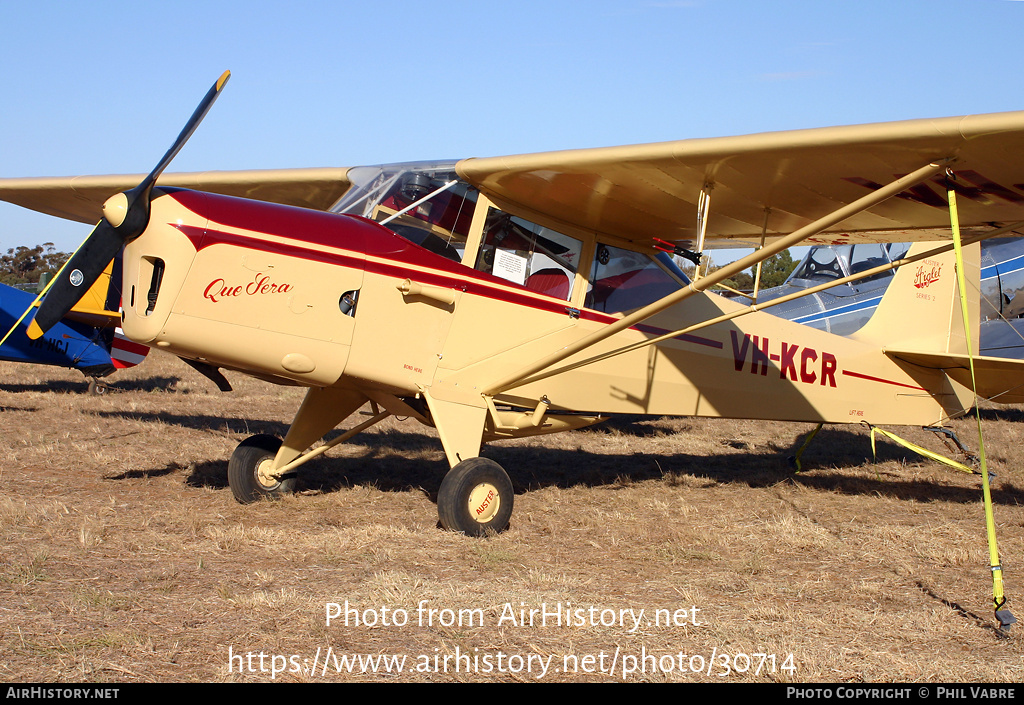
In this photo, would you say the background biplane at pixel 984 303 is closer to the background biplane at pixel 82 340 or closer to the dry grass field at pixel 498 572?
the dry grass field at pixel 498 572

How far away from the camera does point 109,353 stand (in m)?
13.2

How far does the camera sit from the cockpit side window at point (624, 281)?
647 centimetres

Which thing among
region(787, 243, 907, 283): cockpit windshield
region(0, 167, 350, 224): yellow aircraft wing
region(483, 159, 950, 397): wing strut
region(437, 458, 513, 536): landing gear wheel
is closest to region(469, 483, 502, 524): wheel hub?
region(437, 458, 513, 536): landing gear wheel

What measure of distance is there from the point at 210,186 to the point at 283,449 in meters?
3.44

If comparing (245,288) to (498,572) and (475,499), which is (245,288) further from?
(498,572)

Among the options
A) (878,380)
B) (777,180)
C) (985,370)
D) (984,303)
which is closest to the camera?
(777,180)

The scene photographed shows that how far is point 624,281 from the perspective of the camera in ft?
21.8

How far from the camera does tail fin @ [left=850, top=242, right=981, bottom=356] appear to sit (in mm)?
8203

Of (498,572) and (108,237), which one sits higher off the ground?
(108,237)

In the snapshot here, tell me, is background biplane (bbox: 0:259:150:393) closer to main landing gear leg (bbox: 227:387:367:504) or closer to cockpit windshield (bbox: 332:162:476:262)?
main landing gear leg (bbox: 227:387:367:504)

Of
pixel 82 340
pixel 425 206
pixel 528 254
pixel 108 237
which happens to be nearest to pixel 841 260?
pixel 528 254

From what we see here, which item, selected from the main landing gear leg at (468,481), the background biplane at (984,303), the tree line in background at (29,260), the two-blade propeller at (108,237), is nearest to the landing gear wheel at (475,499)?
the main landing gear leg at (468,481)

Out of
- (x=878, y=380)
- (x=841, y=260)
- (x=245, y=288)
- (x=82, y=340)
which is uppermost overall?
(x=841, y=260)

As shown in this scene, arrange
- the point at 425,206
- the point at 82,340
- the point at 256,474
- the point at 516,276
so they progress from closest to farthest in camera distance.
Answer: the point at 425,206 → the point at 516,276 → the point at 256,474 → the point at 82,340
